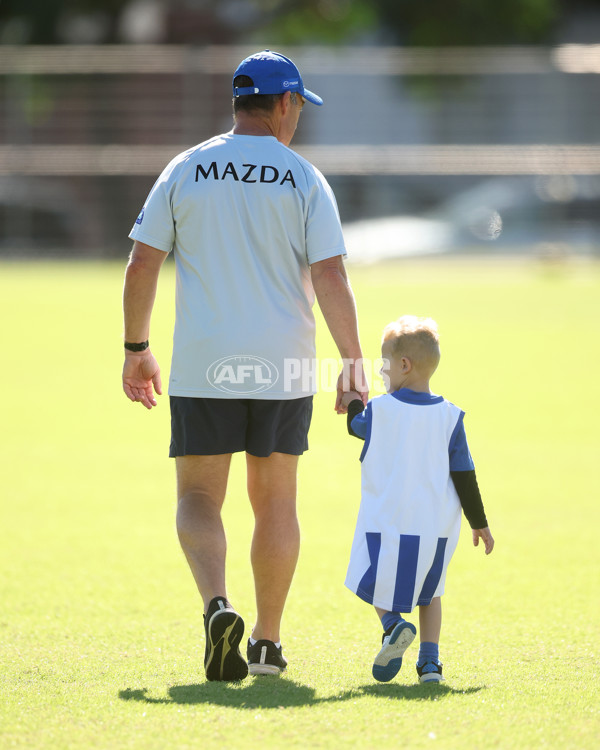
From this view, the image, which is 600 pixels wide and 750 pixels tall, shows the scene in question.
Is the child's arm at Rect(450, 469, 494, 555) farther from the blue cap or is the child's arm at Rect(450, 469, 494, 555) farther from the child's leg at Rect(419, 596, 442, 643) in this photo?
the blue cap

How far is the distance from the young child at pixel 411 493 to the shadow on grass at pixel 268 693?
105 mm

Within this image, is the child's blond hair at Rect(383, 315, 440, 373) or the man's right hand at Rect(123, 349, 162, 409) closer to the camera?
the child's blond hair at Rect(383, 315, 440, 373)

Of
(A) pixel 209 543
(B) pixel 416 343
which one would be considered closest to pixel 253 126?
(B) pixel 416 343

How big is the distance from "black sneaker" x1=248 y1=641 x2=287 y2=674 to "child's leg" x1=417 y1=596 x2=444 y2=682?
48cm

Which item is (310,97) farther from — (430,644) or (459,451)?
(430,644)

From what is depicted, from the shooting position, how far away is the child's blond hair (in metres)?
3.70

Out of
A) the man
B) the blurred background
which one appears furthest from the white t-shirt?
the blurred background

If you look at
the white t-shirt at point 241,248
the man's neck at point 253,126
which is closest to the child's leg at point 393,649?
the white t-shirt at point 241,248

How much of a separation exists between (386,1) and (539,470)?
111ft

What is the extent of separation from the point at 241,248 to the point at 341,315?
41cm

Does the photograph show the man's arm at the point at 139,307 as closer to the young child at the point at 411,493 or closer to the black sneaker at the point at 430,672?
the young child at the point at 411,493

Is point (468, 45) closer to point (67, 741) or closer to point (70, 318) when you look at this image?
point (70, 318)

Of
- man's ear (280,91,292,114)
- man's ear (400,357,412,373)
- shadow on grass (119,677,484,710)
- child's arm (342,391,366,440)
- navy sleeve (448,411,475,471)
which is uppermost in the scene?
man's ear (280,91,292,114)

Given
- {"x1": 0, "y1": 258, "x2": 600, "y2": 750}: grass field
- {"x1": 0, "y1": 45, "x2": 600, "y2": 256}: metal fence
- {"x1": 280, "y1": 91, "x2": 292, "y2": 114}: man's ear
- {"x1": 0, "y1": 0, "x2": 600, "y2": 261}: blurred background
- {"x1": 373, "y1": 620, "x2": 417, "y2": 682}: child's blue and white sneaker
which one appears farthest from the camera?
{"x1": 0, "y1": 45, "x2": 600, "y2": 256}: metal fence
